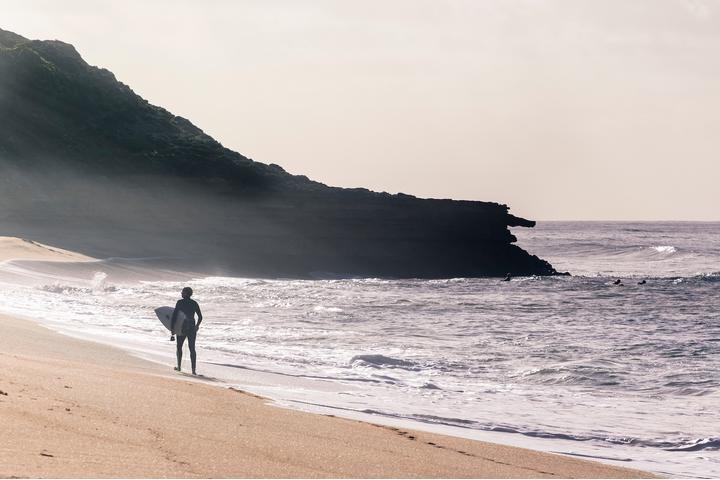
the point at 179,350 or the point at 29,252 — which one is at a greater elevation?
the point at 29,252

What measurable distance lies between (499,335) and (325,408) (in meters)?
13.0

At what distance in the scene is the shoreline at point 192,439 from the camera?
20.9 feet

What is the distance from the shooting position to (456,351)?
66.9ft

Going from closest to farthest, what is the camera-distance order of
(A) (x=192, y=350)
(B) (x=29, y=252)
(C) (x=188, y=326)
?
(A) (x=192, y=350) < (C) (x=188, y=326) < (B) (x=29, y=252)

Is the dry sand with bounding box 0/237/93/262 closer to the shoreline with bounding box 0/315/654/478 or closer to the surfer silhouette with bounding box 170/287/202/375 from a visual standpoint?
the surfer silhouette with bounding box 170/287/202/375

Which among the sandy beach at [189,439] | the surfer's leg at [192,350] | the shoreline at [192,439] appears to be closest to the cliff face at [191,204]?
the surfer's leg at [192,350]

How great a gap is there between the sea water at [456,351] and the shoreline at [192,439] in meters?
1.58

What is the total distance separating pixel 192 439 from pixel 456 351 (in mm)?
13354

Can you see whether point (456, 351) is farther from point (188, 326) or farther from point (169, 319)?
point (188, 326)

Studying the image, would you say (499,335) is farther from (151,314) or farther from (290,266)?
(290,266)

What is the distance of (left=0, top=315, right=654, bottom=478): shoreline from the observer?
6.38 metres

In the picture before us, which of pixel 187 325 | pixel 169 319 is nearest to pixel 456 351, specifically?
pixel 169 319

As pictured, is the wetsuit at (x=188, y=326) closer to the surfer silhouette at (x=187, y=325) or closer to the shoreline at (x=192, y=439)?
the surfer silhouette at (x=187, y=325)

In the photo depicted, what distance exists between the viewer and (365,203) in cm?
6122
